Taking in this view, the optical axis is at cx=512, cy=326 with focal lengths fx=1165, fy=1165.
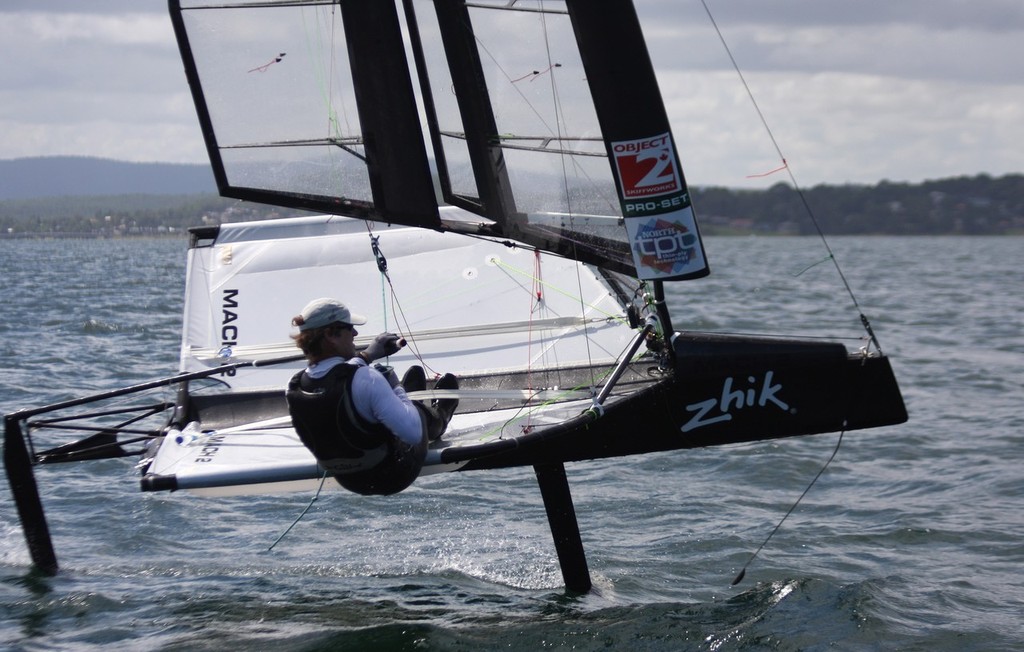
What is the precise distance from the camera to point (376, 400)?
171 inches

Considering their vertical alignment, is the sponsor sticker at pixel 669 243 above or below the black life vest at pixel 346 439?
above

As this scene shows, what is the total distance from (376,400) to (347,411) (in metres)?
0.11

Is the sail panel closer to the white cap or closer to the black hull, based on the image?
the white cap

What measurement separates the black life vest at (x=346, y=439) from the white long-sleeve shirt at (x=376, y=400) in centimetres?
2

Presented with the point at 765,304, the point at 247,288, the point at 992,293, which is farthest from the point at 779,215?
the point at 247,288

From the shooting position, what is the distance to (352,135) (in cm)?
573

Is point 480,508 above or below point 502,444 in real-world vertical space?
below

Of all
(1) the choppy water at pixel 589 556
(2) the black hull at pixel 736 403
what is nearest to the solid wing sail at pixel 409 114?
(2) the black hull at pixel 736 403

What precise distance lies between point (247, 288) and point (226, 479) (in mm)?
2765

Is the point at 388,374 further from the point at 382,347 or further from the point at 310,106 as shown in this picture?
the point at 310,106

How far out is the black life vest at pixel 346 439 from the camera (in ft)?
14.2

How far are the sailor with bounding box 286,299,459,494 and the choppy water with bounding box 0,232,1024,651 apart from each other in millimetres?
737

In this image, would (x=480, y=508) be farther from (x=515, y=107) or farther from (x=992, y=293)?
(x=992, y=293)

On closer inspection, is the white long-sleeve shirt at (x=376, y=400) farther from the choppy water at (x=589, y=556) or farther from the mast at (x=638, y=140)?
the mast at (x=638, y=140)
